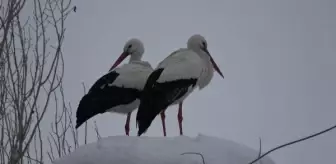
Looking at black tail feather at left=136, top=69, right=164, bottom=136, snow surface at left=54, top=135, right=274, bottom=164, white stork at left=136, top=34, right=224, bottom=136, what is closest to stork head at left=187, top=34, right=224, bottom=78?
white stork at left=136, top=34, right=224, bottom=136

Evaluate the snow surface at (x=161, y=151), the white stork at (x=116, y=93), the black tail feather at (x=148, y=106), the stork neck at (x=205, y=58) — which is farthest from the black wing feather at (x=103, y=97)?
the snow surface at (x=161, y=151)

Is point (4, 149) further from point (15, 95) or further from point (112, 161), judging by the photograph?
point (112, 161)

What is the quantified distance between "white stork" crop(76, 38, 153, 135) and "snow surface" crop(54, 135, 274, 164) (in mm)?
2858

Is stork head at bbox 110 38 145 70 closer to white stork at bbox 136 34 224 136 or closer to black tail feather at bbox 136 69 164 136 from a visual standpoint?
white stork at bbox 136 34 224 136

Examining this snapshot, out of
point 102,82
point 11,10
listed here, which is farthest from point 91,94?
point 11,10

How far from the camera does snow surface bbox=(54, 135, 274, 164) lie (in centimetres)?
222

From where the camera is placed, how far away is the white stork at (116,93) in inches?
209

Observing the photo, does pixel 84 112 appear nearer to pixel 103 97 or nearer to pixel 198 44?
pixel 103 97

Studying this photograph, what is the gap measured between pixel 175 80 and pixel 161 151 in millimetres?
2887

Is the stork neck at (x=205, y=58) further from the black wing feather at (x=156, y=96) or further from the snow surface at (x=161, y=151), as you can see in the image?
the snow surface at (x=161, y=151)

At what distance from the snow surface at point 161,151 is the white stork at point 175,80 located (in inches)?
85.6

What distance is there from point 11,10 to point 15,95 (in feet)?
3.90

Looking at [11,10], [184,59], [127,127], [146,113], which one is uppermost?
[11,10]

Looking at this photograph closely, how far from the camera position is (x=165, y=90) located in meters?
5.05
